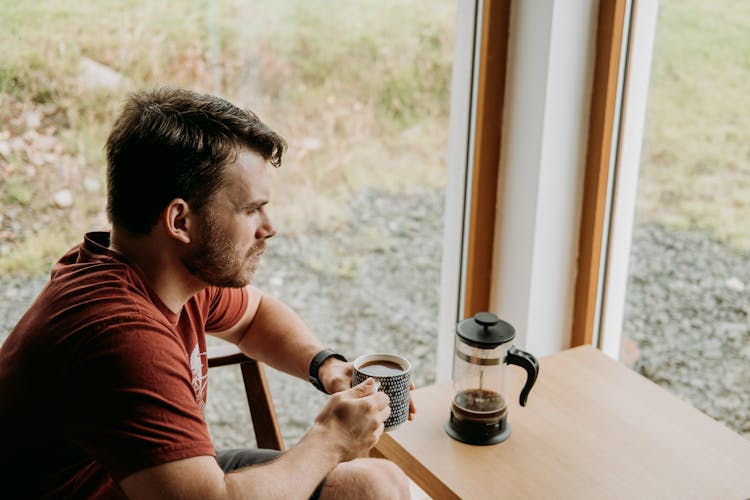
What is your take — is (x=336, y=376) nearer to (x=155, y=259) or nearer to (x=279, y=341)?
A: (x=279, y=341)

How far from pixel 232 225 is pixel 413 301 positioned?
1132mm

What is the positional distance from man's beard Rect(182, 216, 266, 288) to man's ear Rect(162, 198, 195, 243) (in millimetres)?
24

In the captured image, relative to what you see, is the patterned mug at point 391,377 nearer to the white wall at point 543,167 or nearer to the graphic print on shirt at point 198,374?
the graphic print on shirt at point 198,374

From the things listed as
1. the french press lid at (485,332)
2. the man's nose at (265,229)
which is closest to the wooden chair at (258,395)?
the man's nose at (265,229)

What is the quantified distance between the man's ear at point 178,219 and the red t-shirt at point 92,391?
0.33 feet

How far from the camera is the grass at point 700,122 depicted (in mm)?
1867

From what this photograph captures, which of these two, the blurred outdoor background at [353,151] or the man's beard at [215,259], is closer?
the man's beard at [215,259]

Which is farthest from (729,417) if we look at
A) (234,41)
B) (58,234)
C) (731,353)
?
(58,234)

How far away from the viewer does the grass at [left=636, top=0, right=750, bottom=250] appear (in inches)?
73.5

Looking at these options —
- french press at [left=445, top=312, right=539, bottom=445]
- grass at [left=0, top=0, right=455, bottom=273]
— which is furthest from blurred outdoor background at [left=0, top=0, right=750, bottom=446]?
french press at [left=445, top=312, right=539, bottom=445]

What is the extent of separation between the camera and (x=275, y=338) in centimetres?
172

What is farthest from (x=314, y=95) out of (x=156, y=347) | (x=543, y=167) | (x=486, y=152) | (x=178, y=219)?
(x=156, y=347)

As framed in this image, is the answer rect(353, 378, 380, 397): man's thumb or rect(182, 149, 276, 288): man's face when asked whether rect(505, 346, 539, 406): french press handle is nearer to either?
rect(353, 378, 380, 397): man's thumb

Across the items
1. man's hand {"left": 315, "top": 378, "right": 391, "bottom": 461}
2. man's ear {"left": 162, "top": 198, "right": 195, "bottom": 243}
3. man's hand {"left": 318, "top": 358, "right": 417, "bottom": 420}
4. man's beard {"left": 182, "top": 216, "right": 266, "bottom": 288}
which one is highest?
man's ear {"left": 162, "top": 198, "right": 195, "bottom": 243}
